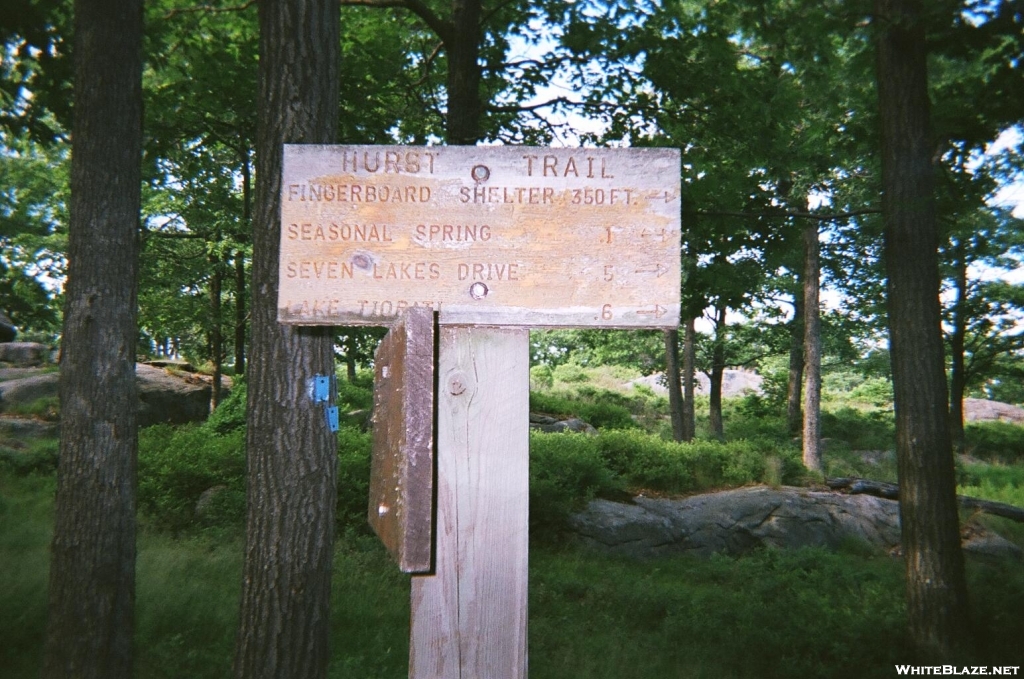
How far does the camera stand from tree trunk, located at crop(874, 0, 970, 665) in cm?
544

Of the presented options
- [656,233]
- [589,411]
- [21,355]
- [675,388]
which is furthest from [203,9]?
[21,355]

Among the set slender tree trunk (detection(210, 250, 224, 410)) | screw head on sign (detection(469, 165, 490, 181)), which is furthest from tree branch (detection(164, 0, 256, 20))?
slender tree trunk (detection(210, 250, 224, 410))

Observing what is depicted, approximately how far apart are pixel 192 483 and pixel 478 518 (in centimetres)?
847

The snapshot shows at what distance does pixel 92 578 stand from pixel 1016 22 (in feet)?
23.8

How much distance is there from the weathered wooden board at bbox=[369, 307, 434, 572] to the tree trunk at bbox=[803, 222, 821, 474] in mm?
14078

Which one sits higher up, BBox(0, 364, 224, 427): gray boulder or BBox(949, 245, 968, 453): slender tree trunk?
BBox(949, 245, 968, 453): slender tree trunk

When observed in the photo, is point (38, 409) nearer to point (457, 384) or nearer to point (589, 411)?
point (589, 411)

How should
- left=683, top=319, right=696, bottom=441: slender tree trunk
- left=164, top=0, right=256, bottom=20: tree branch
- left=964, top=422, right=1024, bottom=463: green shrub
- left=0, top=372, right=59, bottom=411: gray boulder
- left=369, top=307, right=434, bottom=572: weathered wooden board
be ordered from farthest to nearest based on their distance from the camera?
left=964, top=422, right=1024, bottom=463: green shrub
left=683, top=319, right=696, bottom=441: slender tree trunk
left=0, top=372, right=59, bottom=411: gray boulder
left=164, top=0, right=256, bottom=20: tree branch
left=369, top=307, right=434, bottom=572: weathered wooden board

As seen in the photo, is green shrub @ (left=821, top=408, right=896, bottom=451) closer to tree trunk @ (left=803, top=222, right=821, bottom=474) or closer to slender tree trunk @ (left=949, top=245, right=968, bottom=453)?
slender tree trunk @ (left=949, top=245, right=968, bottom=453)

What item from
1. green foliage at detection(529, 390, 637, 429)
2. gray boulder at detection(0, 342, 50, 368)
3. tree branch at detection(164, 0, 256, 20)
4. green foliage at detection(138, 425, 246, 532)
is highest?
tree branch at detection(164, 0, 256, 20)

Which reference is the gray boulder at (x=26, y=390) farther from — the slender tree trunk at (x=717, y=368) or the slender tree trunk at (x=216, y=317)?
the slender tree trunk at (x=717, y=368)

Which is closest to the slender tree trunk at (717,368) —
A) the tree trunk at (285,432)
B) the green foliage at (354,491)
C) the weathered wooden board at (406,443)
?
the green foliage at (354,491)

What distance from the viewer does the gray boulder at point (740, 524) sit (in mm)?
9445

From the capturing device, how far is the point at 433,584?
6.23ft
